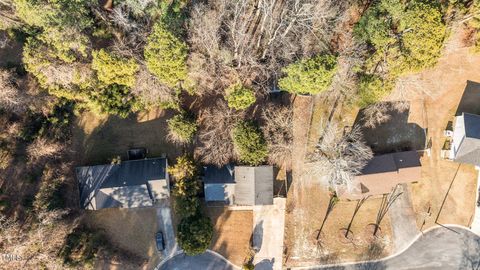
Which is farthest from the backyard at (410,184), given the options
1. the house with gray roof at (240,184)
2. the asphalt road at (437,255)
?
the house with gray roof at (240,184)

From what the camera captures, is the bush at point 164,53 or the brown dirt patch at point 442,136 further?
the brown dirt patch at point 442,136

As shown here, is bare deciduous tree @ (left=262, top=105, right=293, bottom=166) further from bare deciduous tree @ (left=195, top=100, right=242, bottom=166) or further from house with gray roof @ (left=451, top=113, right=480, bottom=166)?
house with gray roof @ (left=451, top=113, right=480, bottom=166)

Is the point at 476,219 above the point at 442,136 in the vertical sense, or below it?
below

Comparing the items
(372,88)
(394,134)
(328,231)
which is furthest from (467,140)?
(328,231)

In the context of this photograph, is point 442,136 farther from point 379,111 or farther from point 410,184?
point 379,111

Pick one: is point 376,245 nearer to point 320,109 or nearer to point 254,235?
point 254,235

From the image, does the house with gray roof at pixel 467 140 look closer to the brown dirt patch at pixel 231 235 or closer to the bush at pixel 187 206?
the brown dirt patch at pixel 231 235
